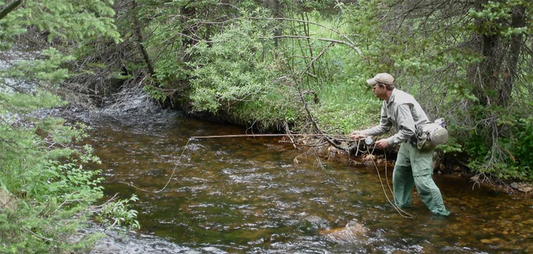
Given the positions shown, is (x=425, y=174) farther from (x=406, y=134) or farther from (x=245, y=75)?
(x=245, y=75)

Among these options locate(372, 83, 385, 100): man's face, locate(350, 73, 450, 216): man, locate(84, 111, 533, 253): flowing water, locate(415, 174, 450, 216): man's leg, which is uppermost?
locate(372, 83, 385, 100): man's face

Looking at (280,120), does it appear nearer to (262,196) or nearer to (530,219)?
(262,196)

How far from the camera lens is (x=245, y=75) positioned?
1110cm

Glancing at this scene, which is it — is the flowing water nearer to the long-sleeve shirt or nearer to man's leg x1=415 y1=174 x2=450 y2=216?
man's leg x1=415 y1=174 x2=450 y2=216

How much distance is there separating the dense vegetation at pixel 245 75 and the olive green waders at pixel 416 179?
96cm

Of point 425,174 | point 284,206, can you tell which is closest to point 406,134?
point 425,174

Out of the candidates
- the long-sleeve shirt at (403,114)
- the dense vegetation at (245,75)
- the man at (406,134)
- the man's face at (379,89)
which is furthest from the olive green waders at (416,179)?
the dense vegetation at (245,75)

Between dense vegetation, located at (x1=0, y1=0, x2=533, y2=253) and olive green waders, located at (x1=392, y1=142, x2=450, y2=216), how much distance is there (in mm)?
963

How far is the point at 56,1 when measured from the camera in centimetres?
380

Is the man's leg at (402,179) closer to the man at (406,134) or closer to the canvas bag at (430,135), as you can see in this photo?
the man at (406,134)

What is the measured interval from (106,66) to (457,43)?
984cm

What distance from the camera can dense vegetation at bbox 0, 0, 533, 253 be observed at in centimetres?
400

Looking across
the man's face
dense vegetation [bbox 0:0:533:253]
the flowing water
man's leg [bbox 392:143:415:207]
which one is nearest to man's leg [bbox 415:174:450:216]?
the flowing water

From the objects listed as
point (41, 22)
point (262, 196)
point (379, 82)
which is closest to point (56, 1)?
point (41, 22)
